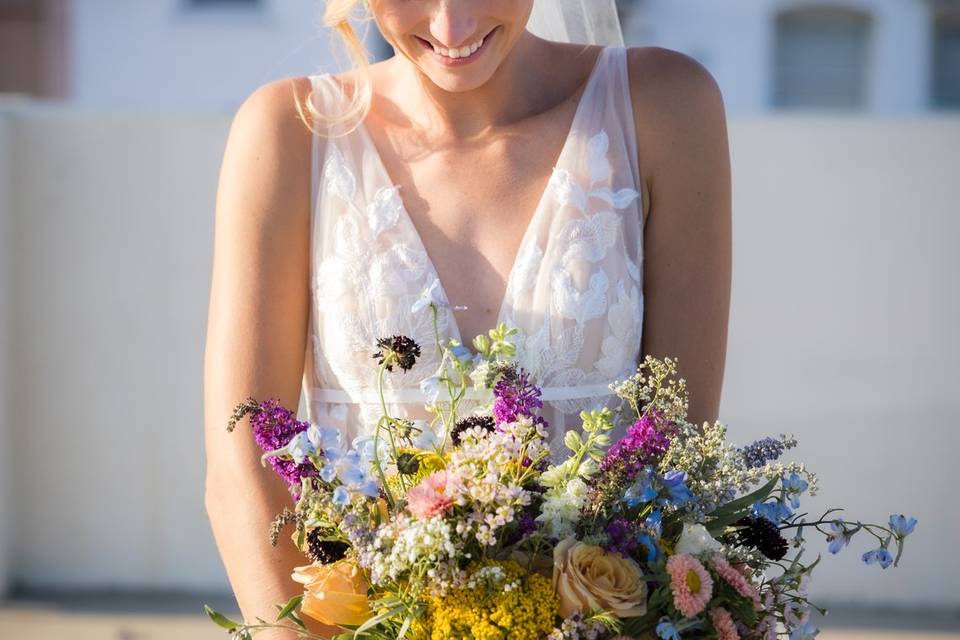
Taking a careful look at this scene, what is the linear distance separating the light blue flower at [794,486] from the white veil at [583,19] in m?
1.17

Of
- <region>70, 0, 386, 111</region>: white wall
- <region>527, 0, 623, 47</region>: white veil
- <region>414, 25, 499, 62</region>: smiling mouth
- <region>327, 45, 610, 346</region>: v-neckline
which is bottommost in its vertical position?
<region>327, 45, 610, 346</region>: v-neckline

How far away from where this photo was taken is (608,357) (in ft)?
7.20

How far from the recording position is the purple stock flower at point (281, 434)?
5.21 ft

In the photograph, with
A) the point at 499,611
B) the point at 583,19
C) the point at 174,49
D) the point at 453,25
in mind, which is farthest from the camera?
the point at 174,49

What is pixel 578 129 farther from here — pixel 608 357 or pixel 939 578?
pixel 939 578

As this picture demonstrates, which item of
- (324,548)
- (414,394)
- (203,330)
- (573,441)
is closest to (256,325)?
(414,394)

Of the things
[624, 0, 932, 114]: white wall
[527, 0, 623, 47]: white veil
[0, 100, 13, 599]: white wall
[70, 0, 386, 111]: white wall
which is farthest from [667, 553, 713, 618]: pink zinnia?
[70, 0, 386, 111]: white wall

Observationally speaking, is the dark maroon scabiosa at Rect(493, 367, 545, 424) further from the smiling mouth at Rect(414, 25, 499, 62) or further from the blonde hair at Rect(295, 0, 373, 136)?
the blonde hair at Rect(295, 0, 373, 136)

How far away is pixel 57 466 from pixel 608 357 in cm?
447

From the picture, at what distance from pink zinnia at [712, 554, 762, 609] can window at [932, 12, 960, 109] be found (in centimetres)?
1362

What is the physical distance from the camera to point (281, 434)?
160cm

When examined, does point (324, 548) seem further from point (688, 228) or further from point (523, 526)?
point (688, 228)

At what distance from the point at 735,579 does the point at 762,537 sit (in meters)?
0.11

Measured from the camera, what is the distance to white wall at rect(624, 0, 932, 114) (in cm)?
1327
